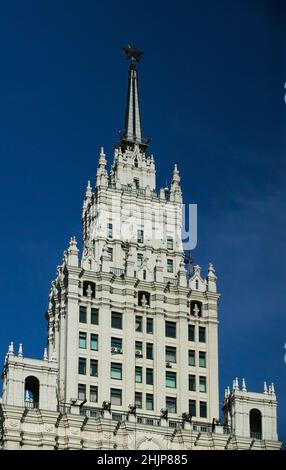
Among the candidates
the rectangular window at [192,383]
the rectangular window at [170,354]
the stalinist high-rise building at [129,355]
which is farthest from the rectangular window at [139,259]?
the rectangular window at [192,383]

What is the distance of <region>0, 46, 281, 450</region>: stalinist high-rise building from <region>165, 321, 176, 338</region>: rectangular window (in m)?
0.19

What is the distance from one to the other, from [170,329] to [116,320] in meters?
3.69

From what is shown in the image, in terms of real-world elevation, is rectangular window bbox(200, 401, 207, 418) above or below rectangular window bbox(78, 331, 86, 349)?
below

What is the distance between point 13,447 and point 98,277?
13.3m

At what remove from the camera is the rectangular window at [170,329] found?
270 feet

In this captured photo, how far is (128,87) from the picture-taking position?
92.3 metres

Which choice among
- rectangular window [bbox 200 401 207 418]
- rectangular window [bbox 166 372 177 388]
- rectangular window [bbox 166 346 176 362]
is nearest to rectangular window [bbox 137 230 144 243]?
rectangular window [bbox 166 346 176 362]

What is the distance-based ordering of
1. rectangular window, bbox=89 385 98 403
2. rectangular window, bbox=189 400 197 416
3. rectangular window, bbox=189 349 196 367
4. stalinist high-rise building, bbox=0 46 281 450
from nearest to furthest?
1. stalinist high-rise building, bbox=0 46 281 450
2. rectangular window, bbox=89 385 98 403
3. rectangular window, bbox=189 400 197 416
4. rectangular window, bbox=189 349 196 367

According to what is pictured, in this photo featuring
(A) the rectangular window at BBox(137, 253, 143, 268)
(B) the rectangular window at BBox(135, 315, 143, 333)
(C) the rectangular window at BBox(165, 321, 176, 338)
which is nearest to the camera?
(B) the rectangular window at BBox(135, 315, 143, 333)

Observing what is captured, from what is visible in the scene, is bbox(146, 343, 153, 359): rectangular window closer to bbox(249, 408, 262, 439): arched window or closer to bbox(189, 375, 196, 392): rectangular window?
bbox(189, 375, 196, 392): rectangular window

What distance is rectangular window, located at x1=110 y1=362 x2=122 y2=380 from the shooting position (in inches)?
3125

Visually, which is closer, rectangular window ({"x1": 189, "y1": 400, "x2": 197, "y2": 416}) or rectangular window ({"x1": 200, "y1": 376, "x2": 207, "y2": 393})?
rectangular window ({"x1": 189, "y1": 400, "x2": 197, "y2": 416})

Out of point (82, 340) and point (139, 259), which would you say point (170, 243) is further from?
point (82, 340)
